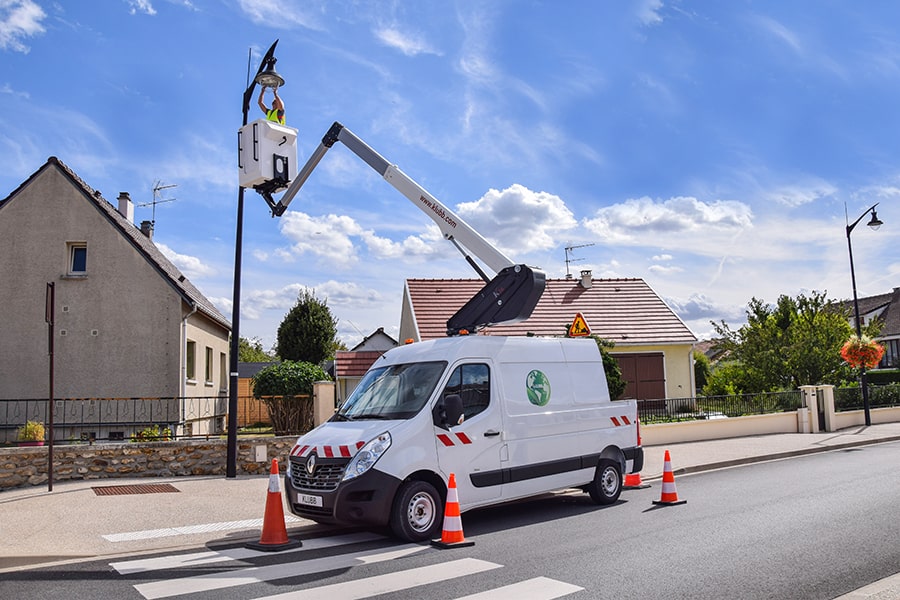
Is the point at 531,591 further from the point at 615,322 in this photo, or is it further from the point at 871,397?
the point at 871,397

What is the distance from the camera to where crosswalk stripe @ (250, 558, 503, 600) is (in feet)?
19.9

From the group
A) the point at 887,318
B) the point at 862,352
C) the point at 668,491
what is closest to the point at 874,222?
the point at 862,352

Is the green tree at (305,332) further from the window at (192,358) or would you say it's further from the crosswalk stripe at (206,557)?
the crosswalk stripe at (206,557)

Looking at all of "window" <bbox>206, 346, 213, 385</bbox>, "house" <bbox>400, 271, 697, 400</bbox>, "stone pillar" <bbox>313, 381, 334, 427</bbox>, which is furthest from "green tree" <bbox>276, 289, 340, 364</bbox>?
"stone pillar" <bbox>313, 381, 334, 427</bbox>

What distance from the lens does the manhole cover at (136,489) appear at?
38.7 ft

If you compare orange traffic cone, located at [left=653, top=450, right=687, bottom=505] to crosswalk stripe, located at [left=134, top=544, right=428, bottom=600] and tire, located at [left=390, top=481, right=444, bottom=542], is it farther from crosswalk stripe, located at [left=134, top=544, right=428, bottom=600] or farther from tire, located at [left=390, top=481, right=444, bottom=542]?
crosswalk stripe, located at [left=134, top=544, right=428, bottom=600]

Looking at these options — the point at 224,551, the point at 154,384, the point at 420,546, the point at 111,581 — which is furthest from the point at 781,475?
the point at 154,384

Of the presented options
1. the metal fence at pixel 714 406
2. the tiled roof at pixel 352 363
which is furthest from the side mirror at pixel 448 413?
the tiled roof at pixel 352 363

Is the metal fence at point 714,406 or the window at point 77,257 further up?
the window at point 77,257

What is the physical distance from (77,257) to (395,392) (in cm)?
1362

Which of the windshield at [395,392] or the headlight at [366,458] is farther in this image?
the windshield at [395,392]

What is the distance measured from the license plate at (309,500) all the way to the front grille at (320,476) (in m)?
0.08

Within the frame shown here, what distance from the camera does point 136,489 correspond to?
1215 centimetres

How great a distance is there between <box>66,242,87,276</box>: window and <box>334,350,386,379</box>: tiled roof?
964 centimetres
